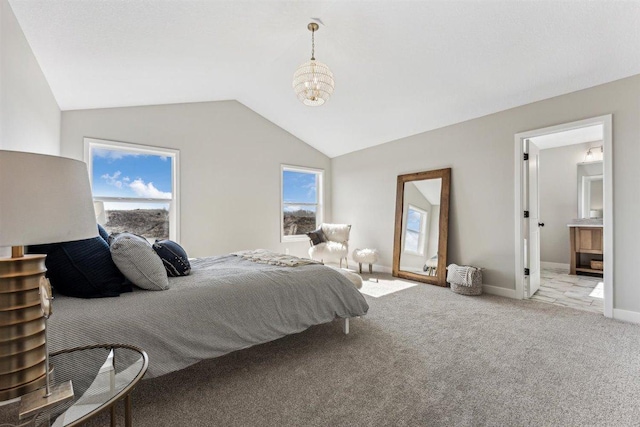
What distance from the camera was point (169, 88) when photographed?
3.74m

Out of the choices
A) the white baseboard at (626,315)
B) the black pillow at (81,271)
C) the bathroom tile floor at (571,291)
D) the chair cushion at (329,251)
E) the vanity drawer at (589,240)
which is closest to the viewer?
the black pillow at (81,271)

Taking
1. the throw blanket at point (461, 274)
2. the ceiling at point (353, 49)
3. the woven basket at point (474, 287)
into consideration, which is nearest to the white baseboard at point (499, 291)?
the woven basket at point (474, 287)

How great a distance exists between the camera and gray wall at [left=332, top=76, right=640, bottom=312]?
282cm

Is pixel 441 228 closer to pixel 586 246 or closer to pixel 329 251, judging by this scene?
pixel 329 251

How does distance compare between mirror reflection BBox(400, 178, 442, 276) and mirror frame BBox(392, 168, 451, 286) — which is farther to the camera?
mirror reflection BBox(400, 178, 442, 276)

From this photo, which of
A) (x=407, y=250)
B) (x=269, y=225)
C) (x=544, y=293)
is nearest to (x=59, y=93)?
(x=269, y=225)

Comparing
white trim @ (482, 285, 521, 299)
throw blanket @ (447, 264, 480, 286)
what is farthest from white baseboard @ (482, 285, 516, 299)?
throw blanket @ (447, 264, 480, 286)

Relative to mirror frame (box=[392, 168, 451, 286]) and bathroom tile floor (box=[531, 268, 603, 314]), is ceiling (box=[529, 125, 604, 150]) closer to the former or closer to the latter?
mirror frame (box=[392, 168, 451, 286])

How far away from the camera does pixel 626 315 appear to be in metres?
2.82

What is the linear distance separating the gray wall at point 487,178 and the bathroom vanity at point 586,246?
8.06 feet

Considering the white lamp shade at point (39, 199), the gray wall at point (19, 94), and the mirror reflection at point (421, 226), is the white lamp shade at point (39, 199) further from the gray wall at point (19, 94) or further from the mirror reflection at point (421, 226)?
the mirror reflection at point (421, 226)

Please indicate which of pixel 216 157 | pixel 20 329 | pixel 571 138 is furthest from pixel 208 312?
Answer: pixel 571 138

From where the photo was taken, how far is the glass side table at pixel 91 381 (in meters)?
0.85

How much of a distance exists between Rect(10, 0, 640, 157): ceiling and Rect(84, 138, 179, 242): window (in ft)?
2.09
